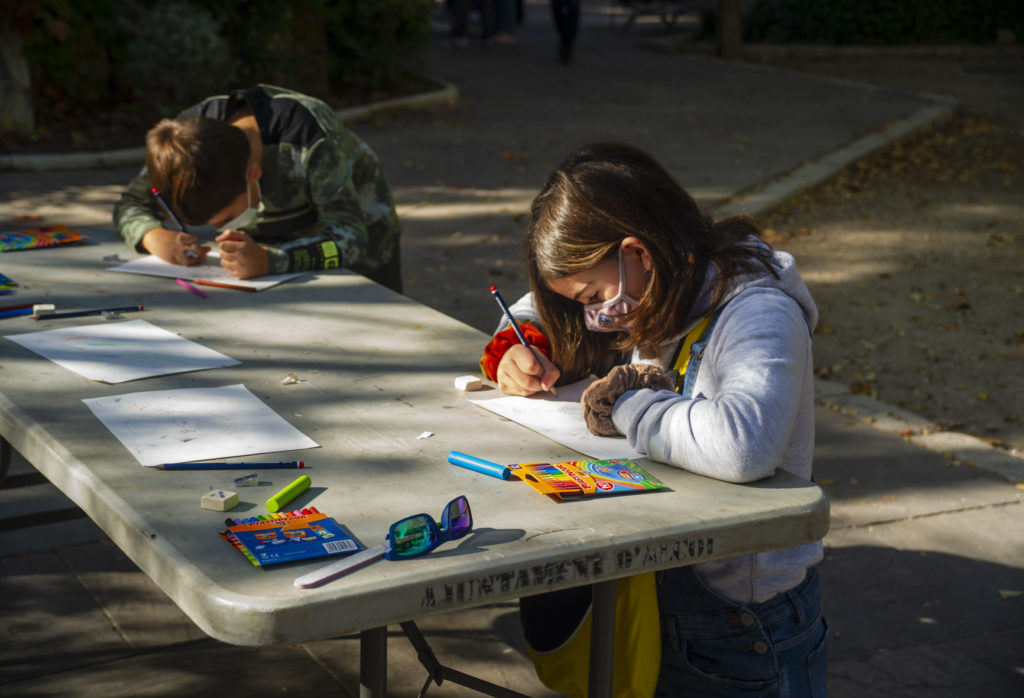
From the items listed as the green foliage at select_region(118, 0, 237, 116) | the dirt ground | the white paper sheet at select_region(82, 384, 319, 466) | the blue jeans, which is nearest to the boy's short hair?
the white paper sheet at select_region(82, 384, 319, 466)

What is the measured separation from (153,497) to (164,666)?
1.60 m

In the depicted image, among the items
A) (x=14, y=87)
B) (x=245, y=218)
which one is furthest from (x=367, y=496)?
(x=14, y=87)

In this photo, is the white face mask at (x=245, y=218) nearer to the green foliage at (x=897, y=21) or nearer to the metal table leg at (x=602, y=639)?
the metal table leg at (x=602, y=639)

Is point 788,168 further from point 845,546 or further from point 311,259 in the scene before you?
point 311,259

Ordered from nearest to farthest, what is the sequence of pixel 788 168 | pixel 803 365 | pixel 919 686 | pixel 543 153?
pixel 803 365, pixel 919 686, pixel 788 168, pixel 543 153

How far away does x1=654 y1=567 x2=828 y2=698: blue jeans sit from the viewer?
2125mm

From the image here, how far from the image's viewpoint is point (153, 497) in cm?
184

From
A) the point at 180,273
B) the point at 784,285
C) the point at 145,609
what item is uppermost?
the point at 784,285

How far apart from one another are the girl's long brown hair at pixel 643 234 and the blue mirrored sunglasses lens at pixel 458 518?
2.18ft

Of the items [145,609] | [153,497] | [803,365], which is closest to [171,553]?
[153,497]

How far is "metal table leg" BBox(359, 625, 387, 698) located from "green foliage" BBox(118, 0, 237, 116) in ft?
31.2

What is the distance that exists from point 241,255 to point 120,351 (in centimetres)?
75

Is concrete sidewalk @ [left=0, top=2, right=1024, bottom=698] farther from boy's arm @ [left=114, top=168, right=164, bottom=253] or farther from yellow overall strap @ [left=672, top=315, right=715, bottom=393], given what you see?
boy's arm @ [left=114, top=168, right=164, bottom=253]

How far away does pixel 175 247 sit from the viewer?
356cm
